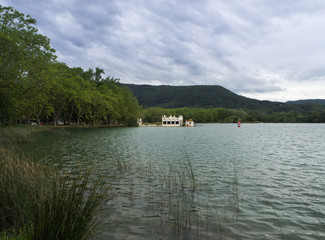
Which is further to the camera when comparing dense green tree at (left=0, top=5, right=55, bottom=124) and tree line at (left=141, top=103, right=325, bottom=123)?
Result: tree line at (left=141, top=103, right=325, bottom=123)

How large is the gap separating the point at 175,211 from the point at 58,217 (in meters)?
3.17

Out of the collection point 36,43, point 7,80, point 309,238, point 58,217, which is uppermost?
point 36,43

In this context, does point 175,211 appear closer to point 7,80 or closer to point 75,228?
point 75,228

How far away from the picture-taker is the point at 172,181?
8367mm

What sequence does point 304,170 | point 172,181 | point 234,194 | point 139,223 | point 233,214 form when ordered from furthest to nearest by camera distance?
1. point 304,170
2. point 172,181
3. point 234,194
4. point 233,214
5. point 139,223

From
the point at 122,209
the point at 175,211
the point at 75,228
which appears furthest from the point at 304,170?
the point at 75,228

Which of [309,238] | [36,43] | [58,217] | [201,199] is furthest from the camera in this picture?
[36,43]

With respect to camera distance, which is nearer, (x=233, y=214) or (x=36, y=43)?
(x=233, y=214)

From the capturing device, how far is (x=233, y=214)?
5496mm

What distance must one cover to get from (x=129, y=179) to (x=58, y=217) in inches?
217

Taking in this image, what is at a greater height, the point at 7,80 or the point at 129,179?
the point at 7,80

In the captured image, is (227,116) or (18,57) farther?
(227,116)

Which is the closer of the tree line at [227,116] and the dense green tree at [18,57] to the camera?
the dense green tree at [18,57]

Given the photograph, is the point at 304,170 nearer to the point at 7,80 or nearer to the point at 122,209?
the point at 122,209
